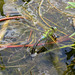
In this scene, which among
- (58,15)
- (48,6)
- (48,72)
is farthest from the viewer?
(48,6)

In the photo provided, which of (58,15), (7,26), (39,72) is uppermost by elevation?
(58,15)

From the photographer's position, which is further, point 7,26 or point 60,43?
point 7,26

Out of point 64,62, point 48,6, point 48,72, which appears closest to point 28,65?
point 48,72

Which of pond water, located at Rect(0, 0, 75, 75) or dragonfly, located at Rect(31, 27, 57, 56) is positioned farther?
dragonfly, located at Rect(31, 27, 57, 56)

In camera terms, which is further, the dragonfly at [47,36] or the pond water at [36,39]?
the dragonfly at [47,36]

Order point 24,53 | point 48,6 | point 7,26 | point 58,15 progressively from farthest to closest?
point 48,6 < point 58,15 < point 7,26 < point 24,53

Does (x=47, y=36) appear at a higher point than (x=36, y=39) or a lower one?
higher

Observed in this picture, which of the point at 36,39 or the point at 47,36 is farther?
the point at 36,39

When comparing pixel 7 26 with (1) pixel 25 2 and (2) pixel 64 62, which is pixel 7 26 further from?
(2) pixel 64 62
